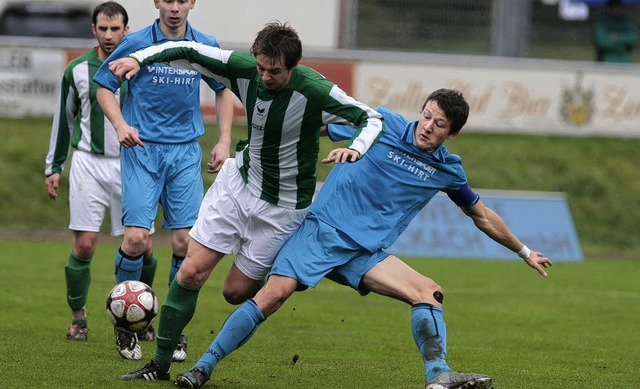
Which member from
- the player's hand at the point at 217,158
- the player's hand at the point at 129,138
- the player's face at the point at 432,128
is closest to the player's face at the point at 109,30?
the player's hand at the point at 217,158

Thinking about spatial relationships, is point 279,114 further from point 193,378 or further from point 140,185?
point 140,185

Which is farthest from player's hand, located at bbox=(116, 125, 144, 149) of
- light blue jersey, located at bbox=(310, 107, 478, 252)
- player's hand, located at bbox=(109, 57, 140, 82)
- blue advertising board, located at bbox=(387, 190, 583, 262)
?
blue advertising board, located at bbox=(387, 190, 583, 262)

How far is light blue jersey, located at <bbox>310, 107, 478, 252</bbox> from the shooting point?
22.1 feet

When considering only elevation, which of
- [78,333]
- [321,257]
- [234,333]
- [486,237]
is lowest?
[486,237]

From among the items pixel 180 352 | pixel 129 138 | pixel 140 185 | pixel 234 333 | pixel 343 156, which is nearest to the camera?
pixel 343 156

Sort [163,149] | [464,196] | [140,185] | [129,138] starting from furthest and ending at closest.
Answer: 1. [163,149]
2. [140,185]
3. [464,196]
4. [129,138]

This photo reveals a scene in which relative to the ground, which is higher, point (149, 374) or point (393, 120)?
point (393, 120)

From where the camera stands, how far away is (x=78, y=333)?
8.28m

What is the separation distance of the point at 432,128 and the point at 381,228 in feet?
2.15

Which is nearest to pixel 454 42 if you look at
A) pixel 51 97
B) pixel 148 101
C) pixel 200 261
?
pixel 51 97

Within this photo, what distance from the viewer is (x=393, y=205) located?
6797mm

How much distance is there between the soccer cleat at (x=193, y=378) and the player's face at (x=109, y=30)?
3024 millimetres

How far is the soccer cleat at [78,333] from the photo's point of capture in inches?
325

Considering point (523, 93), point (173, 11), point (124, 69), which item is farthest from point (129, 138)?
point (523, 93)
